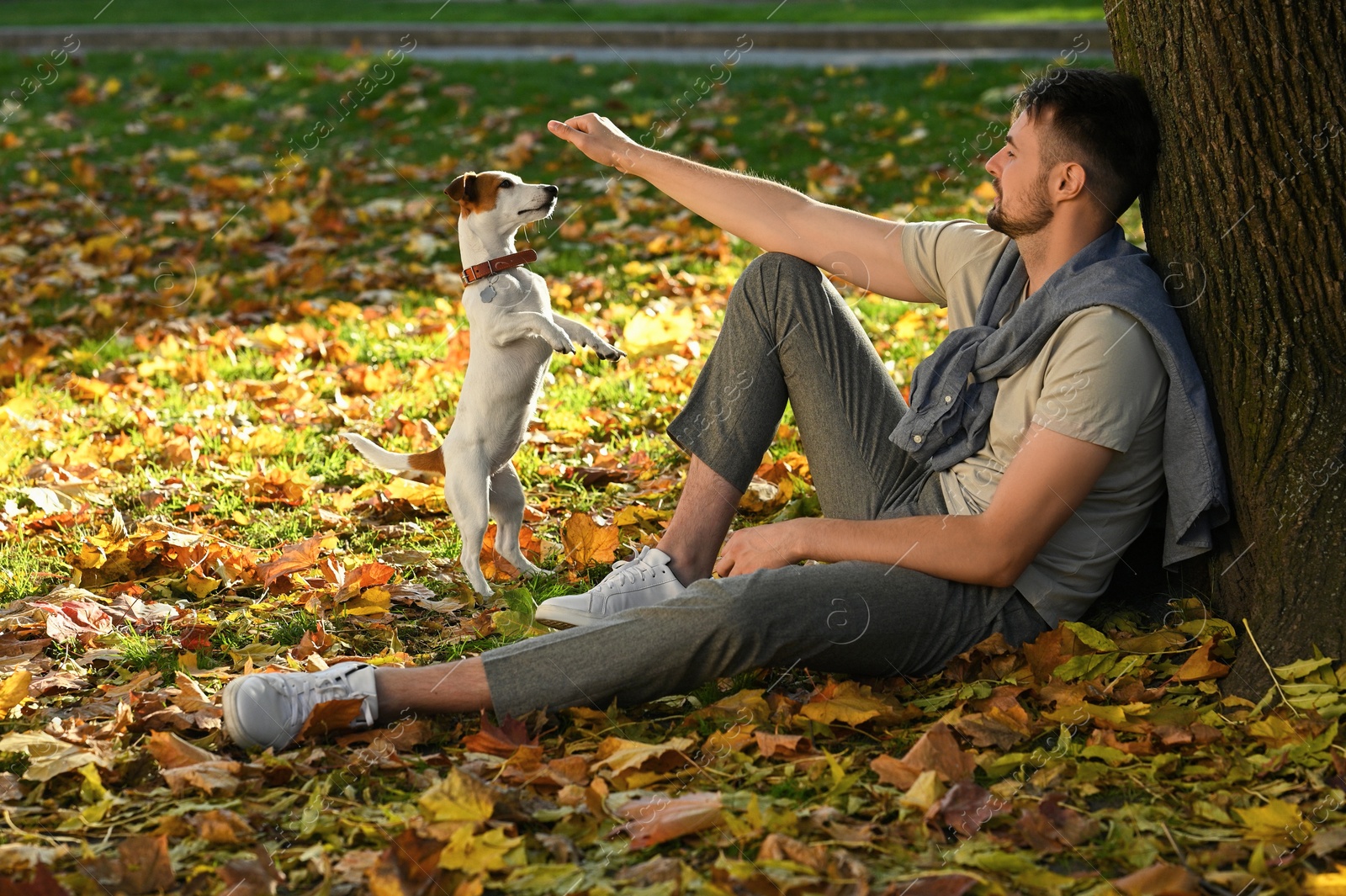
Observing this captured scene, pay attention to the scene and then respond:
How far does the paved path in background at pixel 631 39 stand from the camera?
10070mm

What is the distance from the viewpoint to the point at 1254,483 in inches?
98.5

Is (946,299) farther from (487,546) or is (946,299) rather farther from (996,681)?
(487,546)

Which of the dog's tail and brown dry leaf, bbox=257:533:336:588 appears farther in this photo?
brown dry leaf, bbox=257:533:336:588

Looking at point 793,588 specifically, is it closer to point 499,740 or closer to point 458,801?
point 499,740

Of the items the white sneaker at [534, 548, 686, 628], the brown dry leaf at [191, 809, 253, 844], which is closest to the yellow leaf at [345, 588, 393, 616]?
the white sneaker at [534, 548, 686, 628]

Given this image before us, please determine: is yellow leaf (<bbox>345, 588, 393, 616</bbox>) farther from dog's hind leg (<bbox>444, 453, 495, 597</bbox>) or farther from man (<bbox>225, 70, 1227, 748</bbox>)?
man (<bbox>225, 70, 1227, 748</bbox>)

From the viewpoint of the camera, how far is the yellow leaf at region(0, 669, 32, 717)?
→ 2.63 metres

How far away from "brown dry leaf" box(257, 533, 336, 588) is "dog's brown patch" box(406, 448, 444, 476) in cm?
40

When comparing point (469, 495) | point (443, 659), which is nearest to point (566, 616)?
point (443, 659)

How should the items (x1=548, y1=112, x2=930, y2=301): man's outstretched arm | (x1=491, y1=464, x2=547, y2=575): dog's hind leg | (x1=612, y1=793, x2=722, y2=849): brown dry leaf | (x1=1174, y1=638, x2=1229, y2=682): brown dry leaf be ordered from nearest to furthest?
(x1=612, y1=793, x2=722, y2=849): brown dry leaf
(x1=1174, y1=638, x2=1229, y2=682): brown dry leaf
(x1=548, y1=112, x2=930, y2=301): man's outstretched arm
(x1=491, y1=464, x2=547, y2=575): dog's hind leg

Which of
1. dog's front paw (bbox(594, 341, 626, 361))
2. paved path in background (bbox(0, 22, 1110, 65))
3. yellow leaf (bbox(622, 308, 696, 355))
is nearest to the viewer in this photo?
dog's front paw (bbox(594, 341, 626, 361))

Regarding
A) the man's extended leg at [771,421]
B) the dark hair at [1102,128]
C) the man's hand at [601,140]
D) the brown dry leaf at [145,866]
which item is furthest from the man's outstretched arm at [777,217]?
the brown dry leaf at [145,866]

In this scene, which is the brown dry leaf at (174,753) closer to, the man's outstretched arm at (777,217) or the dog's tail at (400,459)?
the dog's tail at (400,459)

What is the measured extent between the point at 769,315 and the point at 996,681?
99 cm
